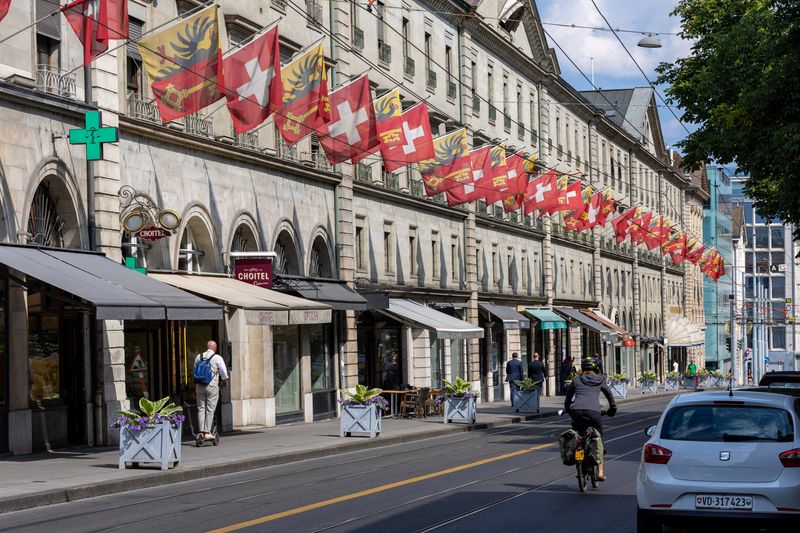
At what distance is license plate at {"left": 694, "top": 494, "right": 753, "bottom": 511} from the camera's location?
38.7 feet

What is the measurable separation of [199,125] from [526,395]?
16371 millimetres

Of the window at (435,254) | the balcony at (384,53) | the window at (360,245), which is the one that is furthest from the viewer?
the window at (435,254)

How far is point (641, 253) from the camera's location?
90312 mm

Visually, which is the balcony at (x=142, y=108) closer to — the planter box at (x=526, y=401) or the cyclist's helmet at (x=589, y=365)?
the cyclist's helmet at (x=589, y=365)

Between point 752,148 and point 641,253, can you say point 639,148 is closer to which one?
point 641,253

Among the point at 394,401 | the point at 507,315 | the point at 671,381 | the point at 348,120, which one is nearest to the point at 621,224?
the point at 507,315

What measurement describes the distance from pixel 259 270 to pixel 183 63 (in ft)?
27.8

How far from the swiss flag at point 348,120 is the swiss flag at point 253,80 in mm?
4546

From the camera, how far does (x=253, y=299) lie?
27.0m

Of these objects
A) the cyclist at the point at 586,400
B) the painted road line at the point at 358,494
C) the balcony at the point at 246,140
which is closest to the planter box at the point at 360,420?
the painted road line at the point at 358,494

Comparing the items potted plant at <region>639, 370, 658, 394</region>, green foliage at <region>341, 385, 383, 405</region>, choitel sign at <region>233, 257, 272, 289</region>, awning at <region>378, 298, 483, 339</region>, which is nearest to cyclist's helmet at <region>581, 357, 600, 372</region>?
green foliage at <region>341, 385, 383, 405</region>

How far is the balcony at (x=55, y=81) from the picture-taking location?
23.2 meters

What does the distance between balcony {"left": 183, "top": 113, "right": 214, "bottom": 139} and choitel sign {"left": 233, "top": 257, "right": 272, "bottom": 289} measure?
10.1 ft

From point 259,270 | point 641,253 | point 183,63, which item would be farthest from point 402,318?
point 641,253
